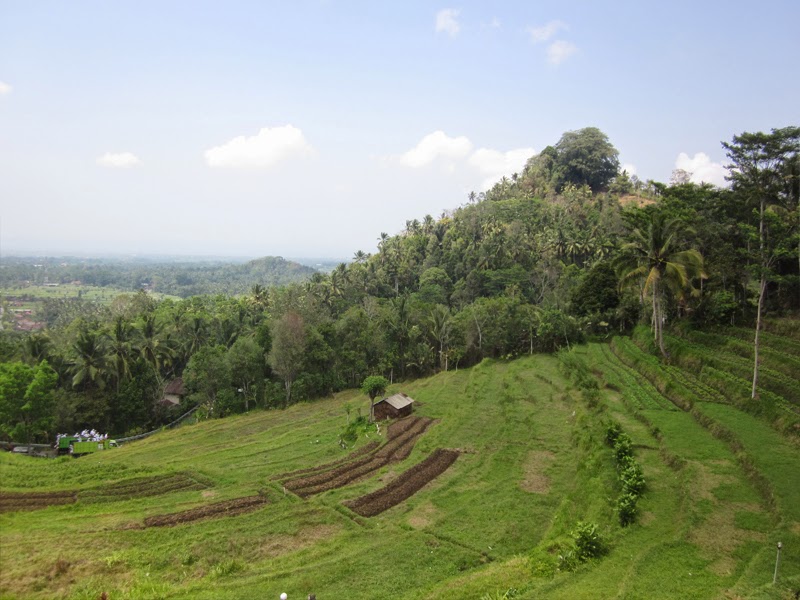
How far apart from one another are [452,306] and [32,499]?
54302 mm

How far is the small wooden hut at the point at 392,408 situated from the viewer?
34.7m

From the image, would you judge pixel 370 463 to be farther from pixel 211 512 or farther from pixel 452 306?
pixel 452 306

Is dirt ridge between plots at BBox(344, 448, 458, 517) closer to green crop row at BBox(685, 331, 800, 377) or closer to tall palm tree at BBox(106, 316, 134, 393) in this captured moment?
green crop row at BBox(685, 331, 800, 377)

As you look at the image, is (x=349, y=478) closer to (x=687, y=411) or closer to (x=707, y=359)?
(x=687, y=411)

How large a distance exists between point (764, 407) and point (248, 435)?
104ft

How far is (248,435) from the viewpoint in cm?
3547

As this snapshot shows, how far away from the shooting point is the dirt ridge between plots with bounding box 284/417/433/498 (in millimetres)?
23406

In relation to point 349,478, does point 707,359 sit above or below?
above

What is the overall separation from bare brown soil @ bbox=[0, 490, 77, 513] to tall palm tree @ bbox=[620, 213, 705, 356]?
115ft

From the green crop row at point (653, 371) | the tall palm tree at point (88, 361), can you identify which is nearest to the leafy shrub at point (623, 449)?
the green crop row at point (653, 371)

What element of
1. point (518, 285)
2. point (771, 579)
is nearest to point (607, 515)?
point (771, 579)

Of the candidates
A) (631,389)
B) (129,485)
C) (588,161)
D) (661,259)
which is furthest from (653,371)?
(588,161)

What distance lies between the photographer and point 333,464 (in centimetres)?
2639

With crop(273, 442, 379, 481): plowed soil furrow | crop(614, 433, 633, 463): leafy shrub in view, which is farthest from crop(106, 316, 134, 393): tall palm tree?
crop(614, 433, 633, 463): leafy shrub
